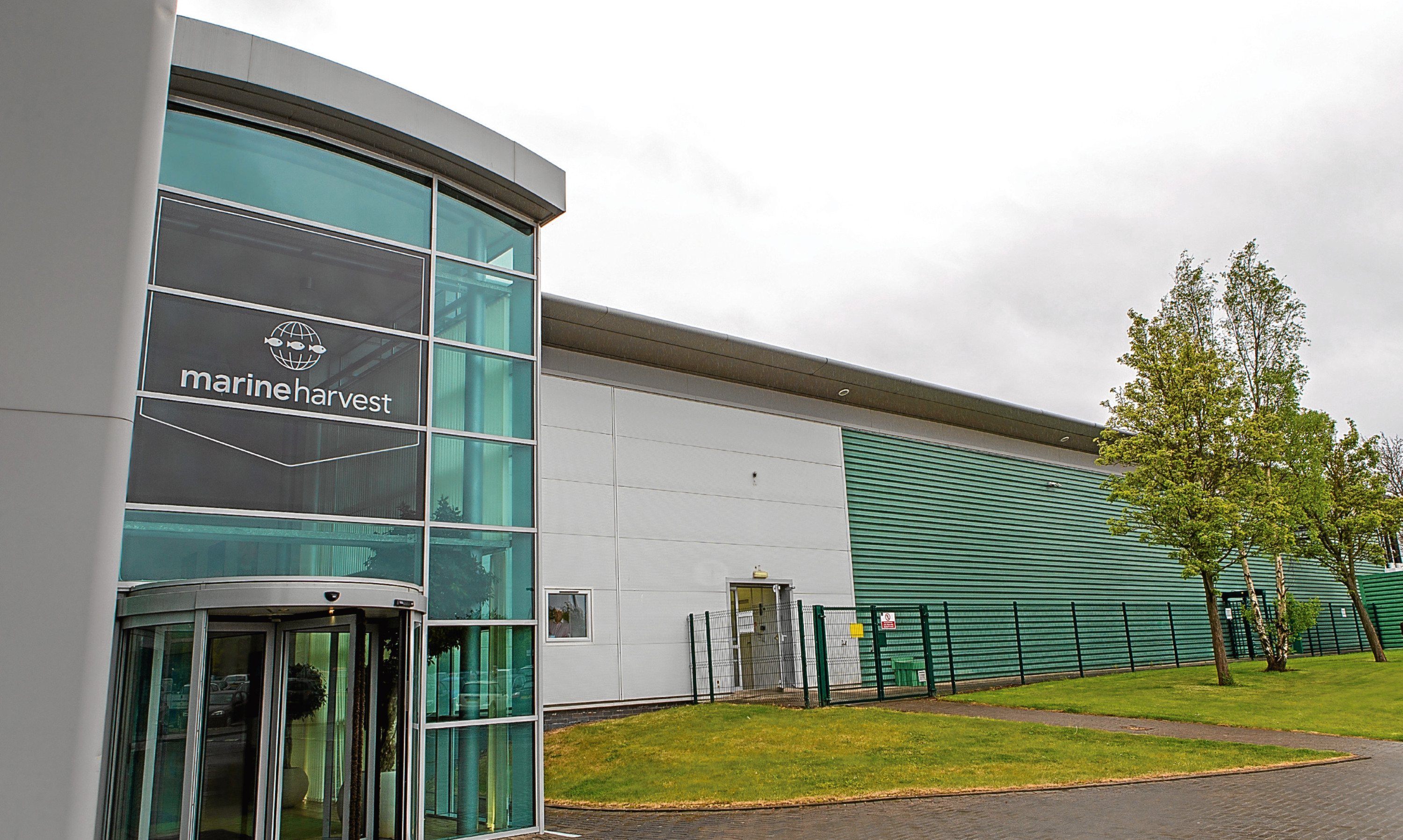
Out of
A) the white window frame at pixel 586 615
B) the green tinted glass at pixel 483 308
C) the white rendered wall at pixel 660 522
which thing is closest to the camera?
the green tinted glass at pixel 483 308

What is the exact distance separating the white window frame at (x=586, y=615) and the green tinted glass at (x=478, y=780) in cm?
726

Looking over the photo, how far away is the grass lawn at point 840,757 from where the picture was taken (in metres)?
11.0

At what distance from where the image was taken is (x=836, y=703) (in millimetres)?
17641

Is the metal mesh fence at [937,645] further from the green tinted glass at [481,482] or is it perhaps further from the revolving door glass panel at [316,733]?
the revolving door glass panel at [316,733]

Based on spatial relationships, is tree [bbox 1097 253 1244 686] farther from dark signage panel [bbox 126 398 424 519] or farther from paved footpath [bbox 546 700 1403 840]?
dark signage panel [bbox 126 398 424 519]

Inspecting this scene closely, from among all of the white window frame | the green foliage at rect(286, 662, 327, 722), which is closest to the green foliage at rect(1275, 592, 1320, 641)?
the white window frame

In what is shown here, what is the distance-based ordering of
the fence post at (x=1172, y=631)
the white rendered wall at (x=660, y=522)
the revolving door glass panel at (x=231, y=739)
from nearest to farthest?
1. the revolving door glass panel at (x=231, y=739)
2. the white rendered wall at (x=660, y=522)
3. the fence post at (x=1172, y=631)

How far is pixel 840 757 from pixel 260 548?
307 inches

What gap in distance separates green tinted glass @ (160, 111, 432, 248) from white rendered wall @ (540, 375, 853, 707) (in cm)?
659

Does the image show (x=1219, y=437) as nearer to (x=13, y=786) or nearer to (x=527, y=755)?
(x=527, y=755)

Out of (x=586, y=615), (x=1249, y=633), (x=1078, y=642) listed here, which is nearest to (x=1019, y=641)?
(x=1078, y=642)

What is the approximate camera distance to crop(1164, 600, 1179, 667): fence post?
87.1ft

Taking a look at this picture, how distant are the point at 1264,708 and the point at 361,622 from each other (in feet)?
51.6

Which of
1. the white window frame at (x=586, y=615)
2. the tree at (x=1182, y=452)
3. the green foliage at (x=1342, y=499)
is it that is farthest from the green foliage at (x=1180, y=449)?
the white window frame at (x=586, y=615)
